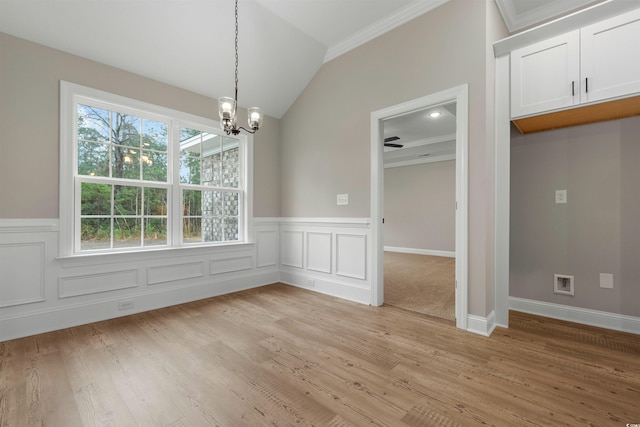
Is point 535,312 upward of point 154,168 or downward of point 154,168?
downward

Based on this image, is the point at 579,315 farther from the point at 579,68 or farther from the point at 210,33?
the point at 210,33

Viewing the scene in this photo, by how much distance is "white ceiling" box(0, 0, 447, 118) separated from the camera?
2479 millimetres

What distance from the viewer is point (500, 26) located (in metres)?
2.77

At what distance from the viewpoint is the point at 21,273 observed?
8.08ft

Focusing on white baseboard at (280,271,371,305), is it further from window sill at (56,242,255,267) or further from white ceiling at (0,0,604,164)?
white ceiling at (0,0,604,164)

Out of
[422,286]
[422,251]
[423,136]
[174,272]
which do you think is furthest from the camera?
[422,251]

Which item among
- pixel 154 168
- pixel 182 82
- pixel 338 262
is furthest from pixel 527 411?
pixel 182 82

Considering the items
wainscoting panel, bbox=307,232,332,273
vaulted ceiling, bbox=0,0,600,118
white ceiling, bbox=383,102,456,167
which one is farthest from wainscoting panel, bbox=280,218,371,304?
vaulted ceiling, bbox=0,0,600,118

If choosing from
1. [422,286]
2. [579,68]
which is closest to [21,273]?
[422,286]

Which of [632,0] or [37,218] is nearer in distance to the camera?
[632,0]

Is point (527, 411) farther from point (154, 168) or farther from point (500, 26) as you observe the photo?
point (154, 168)

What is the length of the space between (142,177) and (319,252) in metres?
2.34

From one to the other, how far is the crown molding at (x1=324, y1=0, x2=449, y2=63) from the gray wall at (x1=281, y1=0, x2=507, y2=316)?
6cm

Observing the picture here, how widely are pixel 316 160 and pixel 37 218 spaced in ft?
9.75
